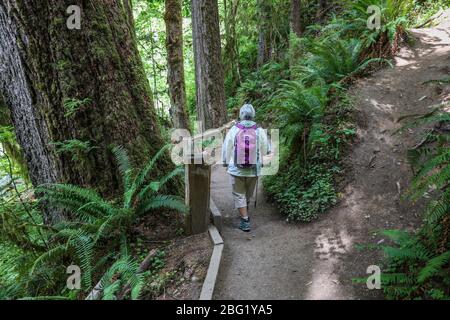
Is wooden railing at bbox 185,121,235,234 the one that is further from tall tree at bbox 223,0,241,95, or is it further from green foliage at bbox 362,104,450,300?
tall tree at bbox 223,0,241,95

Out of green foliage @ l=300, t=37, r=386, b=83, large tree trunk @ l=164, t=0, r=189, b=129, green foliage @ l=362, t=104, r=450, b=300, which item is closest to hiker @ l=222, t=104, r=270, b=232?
green foliage @ l=362, t=104, r=450, b=300

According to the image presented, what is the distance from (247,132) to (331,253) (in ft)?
7.57

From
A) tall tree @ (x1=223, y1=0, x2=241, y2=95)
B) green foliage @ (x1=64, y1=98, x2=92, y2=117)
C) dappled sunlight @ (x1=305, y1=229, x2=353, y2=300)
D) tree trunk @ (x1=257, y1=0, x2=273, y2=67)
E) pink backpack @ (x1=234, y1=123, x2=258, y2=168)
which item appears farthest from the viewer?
tall tree @ (x1=223, y1=0, x2=241, y2=95)

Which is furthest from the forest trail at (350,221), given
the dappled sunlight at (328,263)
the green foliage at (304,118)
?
the green foliage at (304,118)

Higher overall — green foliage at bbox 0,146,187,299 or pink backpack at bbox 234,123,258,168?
pink backpack at bbox 234,123,258,168

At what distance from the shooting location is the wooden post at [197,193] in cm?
507

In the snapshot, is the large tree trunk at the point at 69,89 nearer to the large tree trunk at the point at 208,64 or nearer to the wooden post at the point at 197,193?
the wooden post at the point at 197,193

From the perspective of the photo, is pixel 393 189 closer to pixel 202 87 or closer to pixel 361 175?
pixel 361 175

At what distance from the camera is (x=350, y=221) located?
17.3ft

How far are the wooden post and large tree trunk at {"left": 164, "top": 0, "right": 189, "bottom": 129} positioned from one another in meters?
6.30

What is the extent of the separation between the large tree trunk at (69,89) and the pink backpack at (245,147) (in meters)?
1.49

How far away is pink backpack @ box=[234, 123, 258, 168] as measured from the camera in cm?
563

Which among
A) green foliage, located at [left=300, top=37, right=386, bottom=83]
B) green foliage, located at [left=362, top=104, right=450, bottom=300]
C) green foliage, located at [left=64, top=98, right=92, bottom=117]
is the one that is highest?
green foliage, located at [left=300, top=37, right=386, bottom=83]

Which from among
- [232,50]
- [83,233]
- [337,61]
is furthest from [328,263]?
[232,50]
